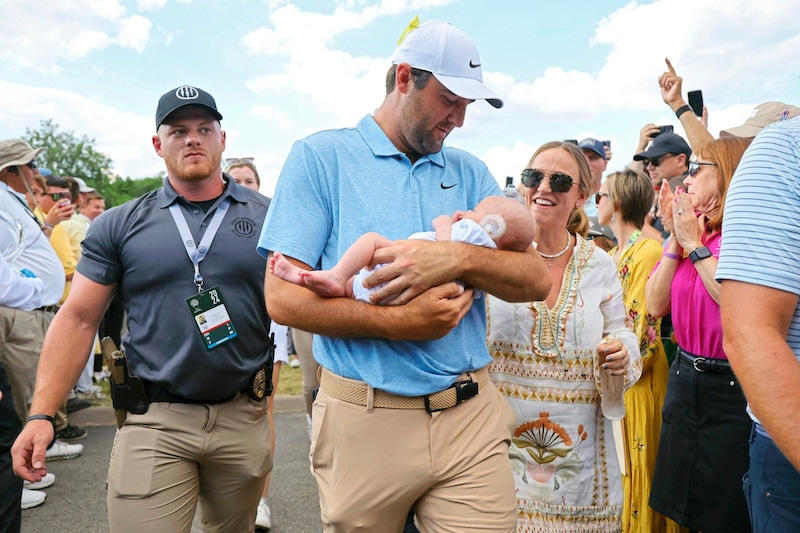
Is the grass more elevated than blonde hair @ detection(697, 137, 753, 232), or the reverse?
blonde hair @ detection(697, 137, 753, 232)

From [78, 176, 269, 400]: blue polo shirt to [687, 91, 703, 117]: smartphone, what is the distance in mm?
3923

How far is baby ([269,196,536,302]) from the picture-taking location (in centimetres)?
198

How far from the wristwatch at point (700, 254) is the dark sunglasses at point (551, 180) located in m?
0.77

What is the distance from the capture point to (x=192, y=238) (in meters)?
2.94

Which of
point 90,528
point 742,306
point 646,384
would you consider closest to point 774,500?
point 742,306

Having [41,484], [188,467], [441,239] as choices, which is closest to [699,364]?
[441,239]

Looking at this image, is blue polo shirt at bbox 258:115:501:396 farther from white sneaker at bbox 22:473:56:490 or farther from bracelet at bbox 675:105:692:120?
white sneaker at bbox 22:473:56:490

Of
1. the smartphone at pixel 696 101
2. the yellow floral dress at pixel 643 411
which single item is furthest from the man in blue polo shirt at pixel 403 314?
the smartphone at pixel 696 101

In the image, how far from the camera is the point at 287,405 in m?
8.02

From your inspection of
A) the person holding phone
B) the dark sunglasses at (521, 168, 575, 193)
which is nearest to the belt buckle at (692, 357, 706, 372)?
the dark sunglasses at (521, 168, 575, 193)

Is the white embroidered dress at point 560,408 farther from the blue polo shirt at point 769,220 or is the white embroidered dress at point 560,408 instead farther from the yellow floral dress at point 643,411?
the blue polo shirt at point 769,220

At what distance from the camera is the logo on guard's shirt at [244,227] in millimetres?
3038

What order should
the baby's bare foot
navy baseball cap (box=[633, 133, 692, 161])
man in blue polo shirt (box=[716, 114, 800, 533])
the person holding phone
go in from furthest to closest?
navy baseball cap (box=[633, 133, 692, 161]) → the person holding phone → the baby's bare foot → man in blue polo shirt (box=[716, 114, 800, 533])

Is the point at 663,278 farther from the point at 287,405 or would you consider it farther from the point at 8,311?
the point at 287,405
